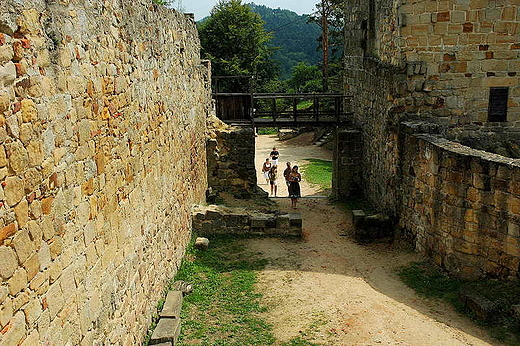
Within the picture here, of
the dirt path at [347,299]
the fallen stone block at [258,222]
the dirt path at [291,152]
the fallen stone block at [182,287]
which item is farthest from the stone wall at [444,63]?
the dirt path at [291,152]

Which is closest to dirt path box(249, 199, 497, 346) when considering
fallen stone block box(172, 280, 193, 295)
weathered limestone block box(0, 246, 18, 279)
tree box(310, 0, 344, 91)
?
fallen stone block box(172, 280, 193, 295)

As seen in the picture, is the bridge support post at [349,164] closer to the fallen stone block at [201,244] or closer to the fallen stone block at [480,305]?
the fallen stone block at [201,244]

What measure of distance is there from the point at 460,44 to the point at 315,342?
303 inches

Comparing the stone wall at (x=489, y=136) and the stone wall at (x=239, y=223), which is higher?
the stone wall at (x=489, y=136)

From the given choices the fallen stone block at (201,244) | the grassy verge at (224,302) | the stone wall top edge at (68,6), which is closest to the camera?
the stone wall top edge at (68,6)

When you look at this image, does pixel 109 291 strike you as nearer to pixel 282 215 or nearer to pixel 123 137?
pixel 123 137

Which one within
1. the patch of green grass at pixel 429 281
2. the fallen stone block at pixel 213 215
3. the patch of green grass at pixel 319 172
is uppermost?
the fallen stone block at pixel 213 215

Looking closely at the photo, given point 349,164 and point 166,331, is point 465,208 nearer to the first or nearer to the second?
point 166,331

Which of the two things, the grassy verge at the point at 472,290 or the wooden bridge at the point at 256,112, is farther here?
the wooden bridge at the point at 256,112

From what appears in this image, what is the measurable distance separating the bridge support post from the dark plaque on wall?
12.5 ft

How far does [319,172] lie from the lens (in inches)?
894

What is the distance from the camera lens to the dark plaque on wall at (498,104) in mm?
11664

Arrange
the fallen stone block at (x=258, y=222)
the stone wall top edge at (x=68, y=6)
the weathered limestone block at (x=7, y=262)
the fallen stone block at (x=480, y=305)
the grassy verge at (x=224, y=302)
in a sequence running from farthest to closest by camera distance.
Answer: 1. the fallen stone block at (x=258, y=222)
2. the fallen stone block at (x=480, y=305)
3. the grassy verge at (x=224, y=302)
4. the stone wall top edge at (x=68, y=6)
5. the weathered limestone block at (x=7, y=262)

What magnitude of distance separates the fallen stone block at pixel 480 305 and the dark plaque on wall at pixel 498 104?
5.52 m
